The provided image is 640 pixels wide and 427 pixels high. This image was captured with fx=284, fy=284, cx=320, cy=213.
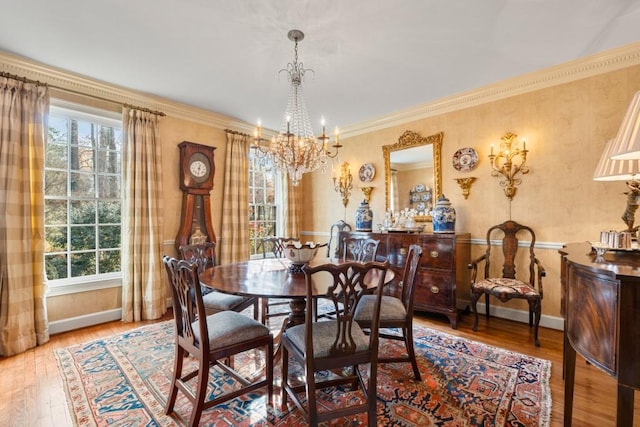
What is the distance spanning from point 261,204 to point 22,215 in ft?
9.49

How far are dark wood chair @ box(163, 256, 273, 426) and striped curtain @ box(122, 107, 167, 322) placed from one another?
1.89 metres

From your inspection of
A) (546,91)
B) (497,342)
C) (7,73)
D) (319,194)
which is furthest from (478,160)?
(7,73)

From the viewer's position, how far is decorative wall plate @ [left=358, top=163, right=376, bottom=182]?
4.48 metres

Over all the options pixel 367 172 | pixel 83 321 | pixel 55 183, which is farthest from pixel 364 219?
pixel 55 183

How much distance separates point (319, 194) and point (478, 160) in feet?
8.68

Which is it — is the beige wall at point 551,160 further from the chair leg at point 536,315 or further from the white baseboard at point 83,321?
the white baseboard at point 83,321

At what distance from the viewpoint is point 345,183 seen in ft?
15.8

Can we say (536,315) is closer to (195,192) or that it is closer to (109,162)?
(195,192)

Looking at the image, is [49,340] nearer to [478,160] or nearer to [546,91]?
[478,160]

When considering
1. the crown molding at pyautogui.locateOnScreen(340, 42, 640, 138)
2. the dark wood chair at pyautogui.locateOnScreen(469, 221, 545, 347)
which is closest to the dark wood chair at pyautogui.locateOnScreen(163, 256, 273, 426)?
the dark wood chair at pyautogui.locateOnScreen(469, 221, 545, 347)

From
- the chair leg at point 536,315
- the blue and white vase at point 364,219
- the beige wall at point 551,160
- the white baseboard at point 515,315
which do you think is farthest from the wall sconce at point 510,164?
the blue and white vase at point 364,219

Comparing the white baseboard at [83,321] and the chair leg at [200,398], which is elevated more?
the chair leg at [200,398]

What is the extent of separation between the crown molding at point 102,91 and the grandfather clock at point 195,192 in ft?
1.61

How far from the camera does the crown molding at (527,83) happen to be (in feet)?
8.61
